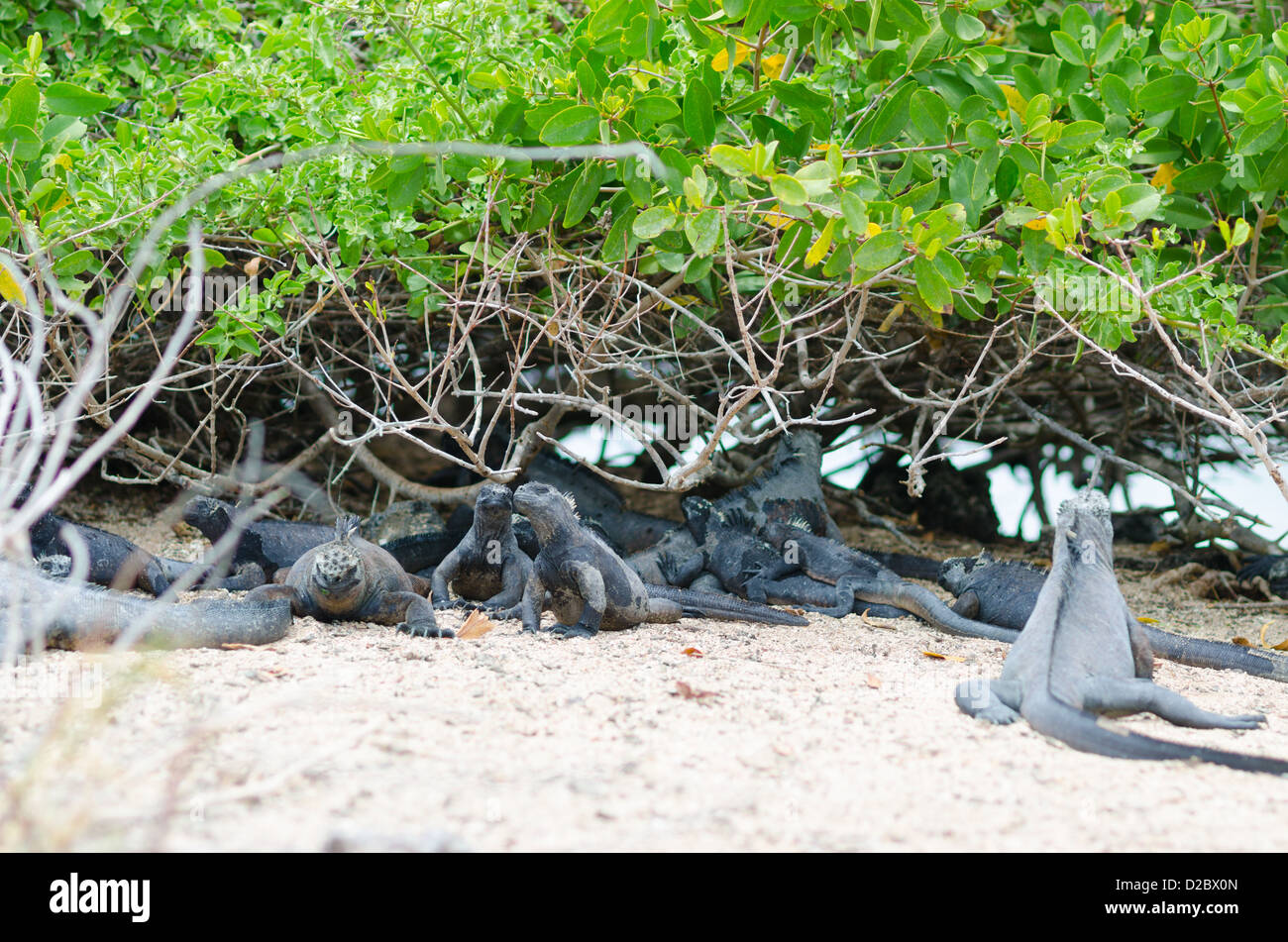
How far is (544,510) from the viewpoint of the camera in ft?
13.9

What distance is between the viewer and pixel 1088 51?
4.48 metres

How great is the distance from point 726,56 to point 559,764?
2651 millimetres

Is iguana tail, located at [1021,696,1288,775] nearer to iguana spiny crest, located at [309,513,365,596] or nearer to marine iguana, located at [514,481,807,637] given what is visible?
marine iguana, located at [514,481,807,637]

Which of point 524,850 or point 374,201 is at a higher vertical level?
point 374,201

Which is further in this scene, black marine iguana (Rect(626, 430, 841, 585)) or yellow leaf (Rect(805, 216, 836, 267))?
black marine iguana (Rect(626, 430, 841, 585))

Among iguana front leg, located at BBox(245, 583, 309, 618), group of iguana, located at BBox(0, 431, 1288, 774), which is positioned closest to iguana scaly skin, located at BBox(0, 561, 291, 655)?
group of iguana, located at BBox(0, 431, 1288, 774)

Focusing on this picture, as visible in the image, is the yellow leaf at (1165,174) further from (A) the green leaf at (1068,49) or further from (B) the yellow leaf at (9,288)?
(B) the yellow leaf at (9,288)

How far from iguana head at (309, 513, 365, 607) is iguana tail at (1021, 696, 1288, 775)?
2.52m

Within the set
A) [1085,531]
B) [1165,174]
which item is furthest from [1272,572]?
[1085,531]

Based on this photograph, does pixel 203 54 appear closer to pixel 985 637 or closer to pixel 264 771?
pixel 264 771

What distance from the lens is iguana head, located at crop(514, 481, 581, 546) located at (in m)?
4.23

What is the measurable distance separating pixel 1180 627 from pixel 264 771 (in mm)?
4545

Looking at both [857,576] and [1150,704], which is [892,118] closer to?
[1150,704]

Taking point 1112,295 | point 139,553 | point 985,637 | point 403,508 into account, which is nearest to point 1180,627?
point 985,637
